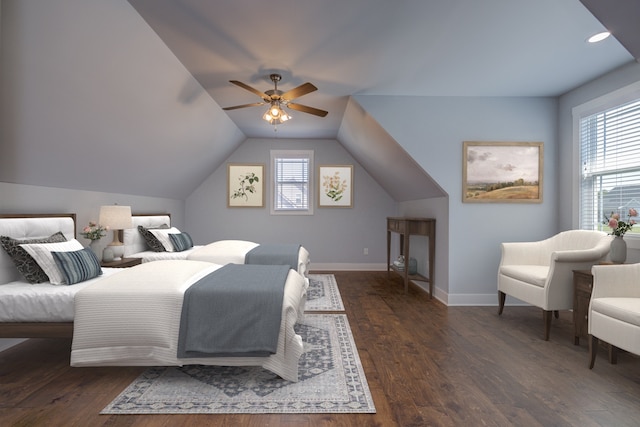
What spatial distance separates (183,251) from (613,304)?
4.40 m

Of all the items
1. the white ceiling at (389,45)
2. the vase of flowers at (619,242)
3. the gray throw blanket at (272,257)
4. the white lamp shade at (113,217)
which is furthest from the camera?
the gray throw blanket at (272,257)

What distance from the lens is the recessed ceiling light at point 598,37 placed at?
2.81 m

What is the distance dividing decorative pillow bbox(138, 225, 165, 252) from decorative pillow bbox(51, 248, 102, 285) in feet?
5.63

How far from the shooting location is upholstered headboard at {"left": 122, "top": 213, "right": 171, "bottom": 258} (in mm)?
4469

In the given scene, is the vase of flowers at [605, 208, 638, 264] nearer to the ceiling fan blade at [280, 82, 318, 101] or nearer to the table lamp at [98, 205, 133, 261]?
the ceiling fan blade at [280, 82, 318, 101]

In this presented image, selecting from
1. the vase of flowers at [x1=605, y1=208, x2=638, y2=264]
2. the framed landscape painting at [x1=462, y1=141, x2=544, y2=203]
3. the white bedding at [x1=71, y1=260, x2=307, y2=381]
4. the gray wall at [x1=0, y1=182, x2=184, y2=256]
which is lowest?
the white bedding at [x1=71, y1=260, x2=307, y2=381]

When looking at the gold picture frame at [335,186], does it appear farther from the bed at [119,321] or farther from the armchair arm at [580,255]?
the bed at [119,321]

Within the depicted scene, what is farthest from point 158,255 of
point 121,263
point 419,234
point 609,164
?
A: point 609,164

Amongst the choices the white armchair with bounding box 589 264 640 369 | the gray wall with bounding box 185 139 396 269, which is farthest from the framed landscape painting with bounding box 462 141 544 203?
the gray wall with bounding box 185 139 396 269

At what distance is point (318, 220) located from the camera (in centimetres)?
692

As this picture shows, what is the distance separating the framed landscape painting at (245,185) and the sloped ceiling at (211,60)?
230 cm

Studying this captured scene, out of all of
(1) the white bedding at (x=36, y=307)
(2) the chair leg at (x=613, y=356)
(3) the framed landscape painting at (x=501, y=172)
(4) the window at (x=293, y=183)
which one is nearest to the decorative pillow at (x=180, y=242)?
(4) the window at (x=293, y=183)

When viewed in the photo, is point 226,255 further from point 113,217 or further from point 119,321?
point 119,321

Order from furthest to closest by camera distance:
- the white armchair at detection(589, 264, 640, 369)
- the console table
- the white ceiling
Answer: the console table
the white ceiling
the white armchair at detection(589, 264, 640, 369)
